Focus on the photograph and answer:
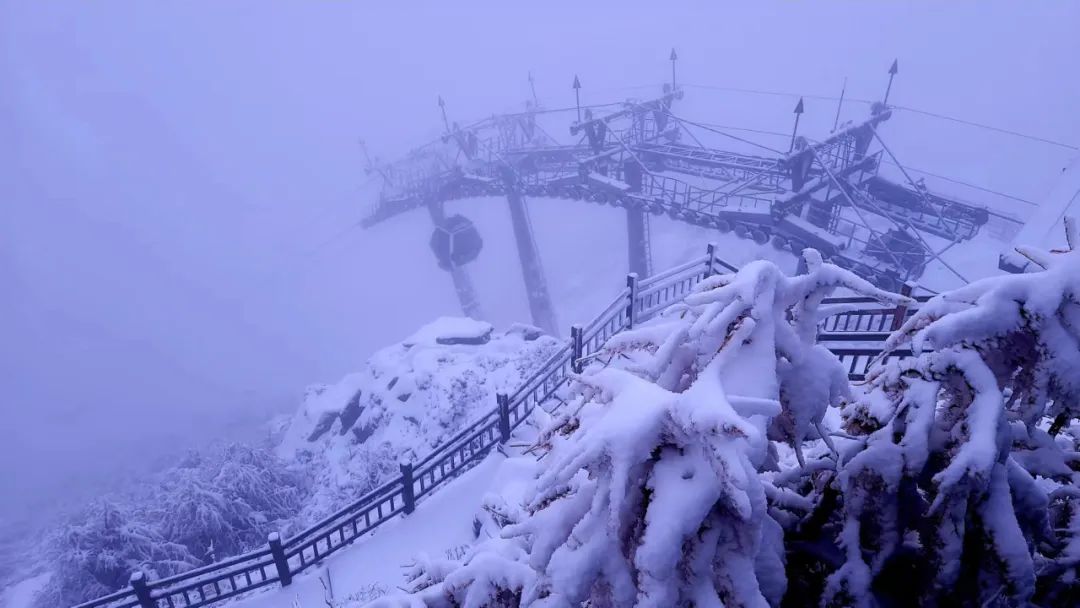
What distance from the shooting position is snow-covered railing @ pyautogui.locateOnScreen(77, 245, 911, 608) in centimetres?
834

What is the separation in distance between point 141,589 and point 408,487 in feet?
14.1

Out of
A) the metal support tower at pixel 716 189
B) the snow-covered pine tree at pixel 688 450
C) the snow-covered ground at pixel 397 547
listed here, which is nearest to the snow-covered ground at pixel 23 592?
the snow-covered ground at pixel 397 547

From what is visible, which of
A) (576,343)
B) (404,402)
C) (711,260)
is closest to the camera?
(576,343)

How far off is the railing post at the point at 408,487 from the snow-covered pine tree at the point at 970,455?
7701 mm

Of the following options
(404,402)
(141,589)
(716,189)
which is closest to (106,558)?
(141,589)

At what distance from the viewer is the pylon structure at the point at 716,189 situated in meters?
17.9

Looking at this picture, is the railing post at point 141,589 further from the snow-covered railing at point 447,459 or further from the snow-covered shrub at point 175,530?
the snow-covered shrub at point 175,530

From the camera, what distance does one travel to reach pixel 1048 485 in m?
3.21

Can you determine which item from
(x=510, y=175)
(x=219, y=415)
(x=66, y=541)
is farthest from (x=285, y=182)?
(x=66, y=541)

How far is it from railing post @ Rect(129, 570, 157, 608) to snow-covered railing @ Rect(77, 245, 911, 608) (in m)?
0.01

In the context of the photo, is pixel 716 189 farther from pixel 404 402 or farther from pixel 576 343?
pixel 404 402

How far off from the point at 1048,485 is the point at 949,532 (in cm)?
178

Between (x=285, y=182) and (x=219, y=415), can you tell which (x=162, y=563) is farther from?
(x=285, y=182)

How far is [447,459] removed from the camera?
35.3 ft
